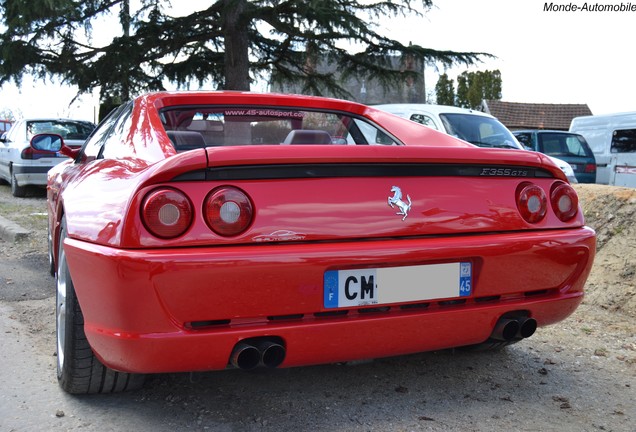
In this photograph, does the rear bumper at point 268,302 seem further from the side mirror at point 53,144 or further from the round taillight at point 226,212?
the side mirror at point 53,144

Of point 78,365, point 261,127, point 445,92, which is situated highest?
point 445,92

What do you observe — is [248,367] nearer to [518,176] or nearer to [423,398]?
[423,398]

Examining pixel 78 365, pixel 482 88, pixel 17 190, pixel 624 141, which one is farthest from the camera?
pixel 482 88

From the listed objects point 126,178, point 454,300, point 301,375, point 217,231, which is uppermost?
point 126,178

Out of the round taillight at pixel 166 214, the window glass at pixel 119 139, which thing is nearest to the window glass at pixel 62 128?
the window glass at pixel 119 139

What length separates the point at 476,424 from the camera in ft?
8.08

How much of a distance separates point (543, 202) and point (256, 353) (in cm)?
134

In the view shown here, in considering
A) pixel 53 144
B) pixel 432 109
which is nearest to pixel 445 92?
pixel 432 109

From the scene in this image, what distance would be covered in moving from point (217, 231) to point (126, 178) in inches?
17.6

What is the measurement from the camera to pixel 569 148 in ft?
45.2

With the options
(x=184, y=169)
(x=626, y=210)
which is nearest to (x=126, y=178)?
(x=184, y=169)

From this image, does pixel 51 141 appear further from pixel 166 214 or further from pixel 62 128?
pixel 62 128

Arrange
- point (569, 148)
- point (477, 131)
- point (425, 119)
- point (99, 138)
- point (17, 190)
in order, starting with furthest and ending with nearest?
point (569, 148), point (17, 190), point (425, 119), point (477, 131), point (99, 138)

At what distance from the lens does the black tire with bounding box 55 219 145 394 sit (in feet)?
8.33
